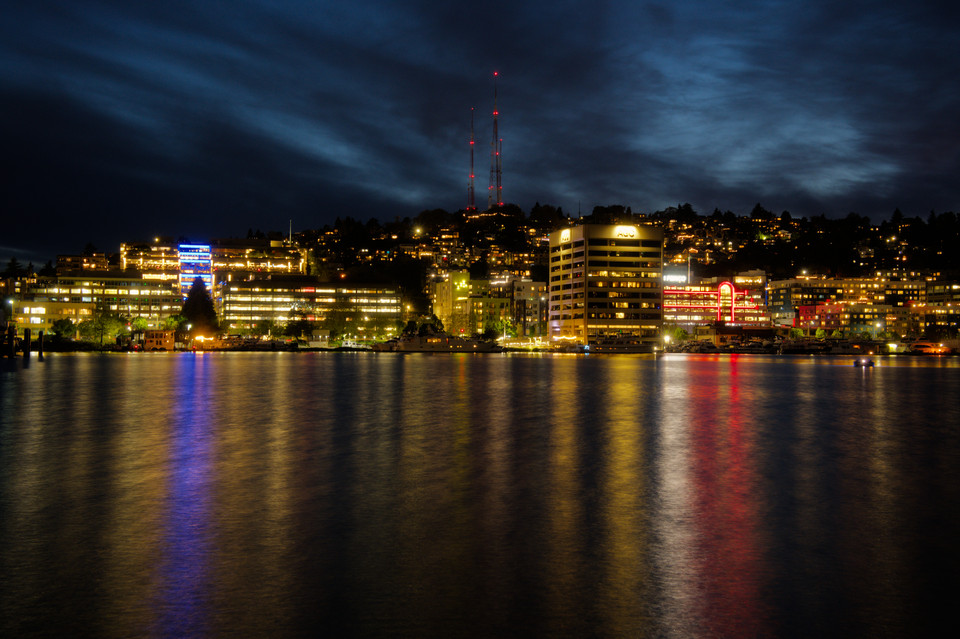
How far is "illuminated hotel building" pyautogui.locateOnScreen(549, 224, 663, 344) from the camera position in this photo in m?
155

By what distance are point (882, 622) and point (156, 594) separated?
24.9ft

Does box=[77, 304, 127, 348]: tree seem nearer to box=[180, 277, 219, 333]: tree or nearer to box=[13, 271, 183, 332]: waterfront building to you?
box=[180, 277, 219, 333]: tree

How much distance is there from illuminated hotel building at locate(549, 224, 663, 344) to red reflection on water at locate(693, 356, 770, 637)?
131 metres

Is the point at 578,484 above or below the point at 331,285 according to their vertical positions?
below

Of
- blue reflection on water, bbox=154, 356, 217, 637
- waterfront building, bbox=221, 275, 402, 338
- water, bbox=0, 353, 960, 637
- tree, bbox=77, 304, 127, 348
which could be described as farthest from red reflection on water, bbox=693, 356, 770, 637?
waterfront building, bbox=221, 275, 402, 338

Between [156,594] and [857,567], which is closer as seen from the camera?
[156,594]

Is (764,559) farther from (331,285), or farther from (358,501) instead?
(331,285)

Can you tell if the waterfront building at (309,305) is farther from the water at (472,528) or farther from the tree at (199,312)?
the water at (472,528)

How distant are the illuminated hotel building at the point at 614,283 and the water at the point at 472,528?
128316mm

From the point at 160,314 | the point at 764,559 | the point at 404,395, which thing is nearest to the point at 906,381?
the point at 404,395

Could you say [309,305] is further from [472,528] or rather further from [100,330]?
[472,528]

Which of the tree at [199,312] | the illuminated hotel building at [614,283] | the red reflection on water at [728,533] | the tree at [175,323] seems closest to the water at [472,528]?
the red reflection on water at [728,533]

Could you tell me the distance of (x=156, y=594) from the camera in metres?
8.40

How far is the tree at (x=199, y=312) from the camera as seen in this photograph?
15350cm
